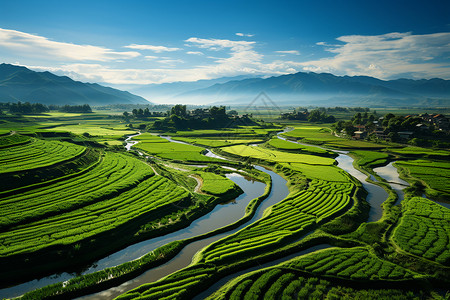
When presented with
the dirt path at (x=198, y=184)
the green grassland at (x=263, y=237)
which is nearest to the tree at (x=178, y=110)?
the dirt path at (x=198, y=184)

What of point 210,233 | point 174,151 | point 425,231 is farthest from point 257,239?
point 174,151

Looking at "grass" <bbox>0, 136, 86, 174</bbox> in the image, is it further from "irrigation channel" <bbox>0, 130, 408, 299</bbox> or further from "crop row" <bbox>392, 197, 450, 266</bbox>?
"crop row" <bbox>392, 197, 450, 266</bbox>

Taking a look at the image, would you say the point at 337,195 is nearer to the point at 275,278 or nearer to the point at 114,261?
the point at 275,278

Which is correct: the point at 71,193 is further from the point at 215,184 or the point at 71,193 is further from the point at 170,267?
the point at 215,184

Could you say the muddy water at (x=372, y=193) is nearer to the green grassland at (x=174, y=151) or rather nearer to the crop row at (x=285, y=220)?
the crop row at (x=285, y=220)

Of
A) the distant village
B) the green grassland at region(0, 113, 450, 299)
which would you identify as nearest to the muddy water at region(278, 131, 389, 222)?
the green grassland at region(0, 113, 450, 299)

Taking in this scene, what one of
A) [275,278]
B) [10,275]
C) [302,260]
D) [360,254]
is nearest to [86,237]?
[10,275]
